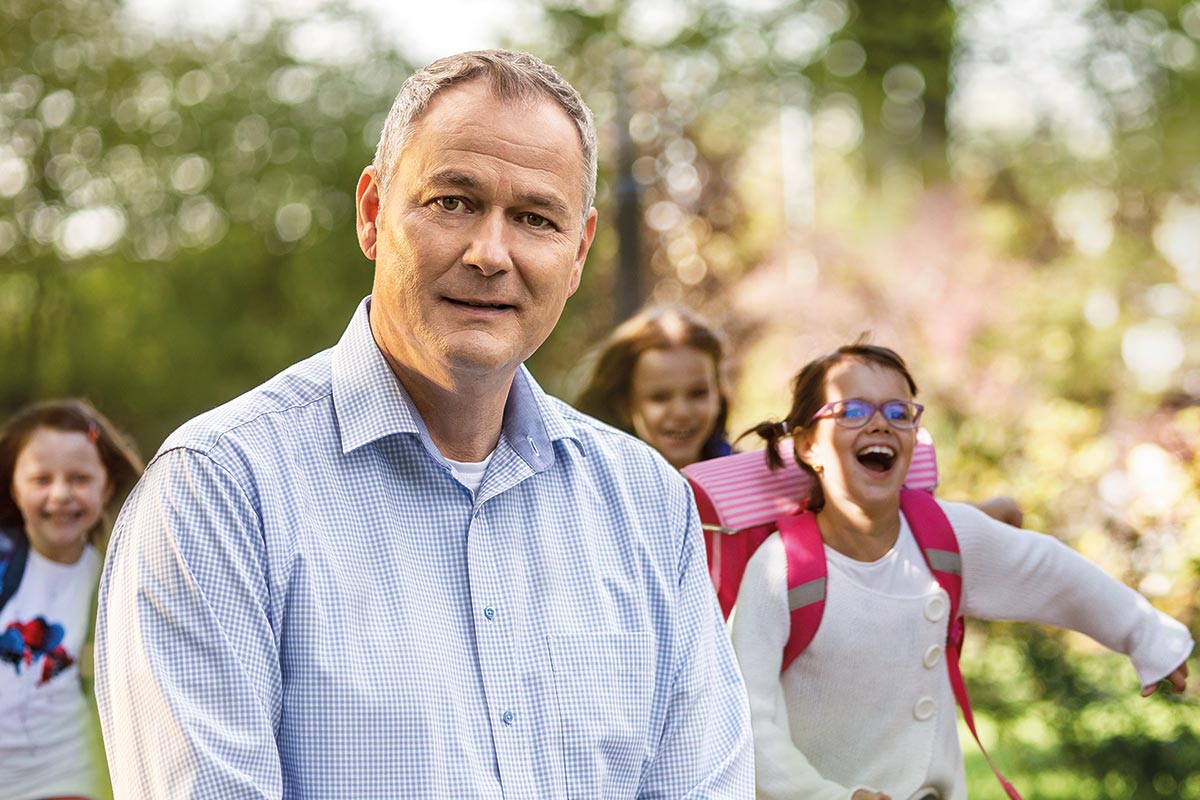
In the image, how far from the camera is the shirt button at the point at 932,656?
364 cm

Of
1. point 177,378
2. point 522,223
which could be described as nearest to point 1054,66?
point 177,378

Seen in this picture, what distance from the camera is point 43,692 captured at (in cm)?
452

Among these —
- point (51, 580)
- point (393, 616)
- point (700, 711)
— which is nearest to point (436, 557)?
point (393, 616)

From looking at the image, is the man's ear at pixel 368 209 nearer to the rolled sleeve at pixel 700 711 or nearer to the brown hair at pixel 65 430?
the rolled sleeve at pixel 700 711

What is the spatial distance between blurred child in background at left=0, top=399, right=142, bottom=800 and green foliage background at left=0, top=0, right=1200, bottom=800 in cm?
751

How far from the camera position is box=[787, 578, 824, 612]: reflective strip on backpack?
3537mm

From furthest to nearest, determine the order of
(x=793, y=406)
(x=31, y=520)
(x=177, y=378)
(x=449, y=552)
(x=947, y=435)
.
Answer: (x=177, y=378)
(x=947, y=435)
(x=31, y=520)
(x=793, y=406)
(x=449, y=552)

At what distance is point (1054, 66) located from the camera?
14508mm

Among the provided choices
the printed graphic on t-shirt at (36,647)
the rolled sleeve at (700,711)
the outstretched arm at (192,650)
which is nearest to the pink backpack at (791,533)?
the rolled sleeve at (700,711)

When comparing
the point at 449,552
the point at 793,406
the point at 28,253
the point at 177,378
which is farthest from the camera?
the point at 177,378

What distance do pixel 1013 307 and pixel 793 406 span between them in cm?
1408

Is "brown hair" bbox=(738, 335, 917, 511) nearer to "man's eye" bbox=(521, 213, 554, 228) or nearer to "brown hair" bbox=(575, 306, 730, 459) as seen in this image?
"brown hair" bbox=(575, 306, 730, 459)

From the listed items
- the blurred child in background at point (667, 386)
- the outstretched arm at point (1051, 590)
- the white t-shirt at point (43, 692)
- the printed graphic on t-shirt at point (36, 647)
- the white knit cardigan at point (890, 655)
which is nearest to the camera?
the white knit cardigan at point (890, 655)

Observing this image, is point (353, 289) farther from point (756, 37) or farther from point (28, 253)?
point (756, 37)
